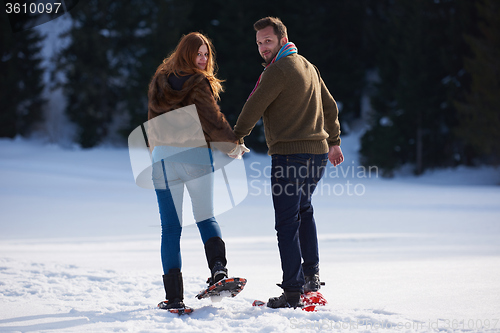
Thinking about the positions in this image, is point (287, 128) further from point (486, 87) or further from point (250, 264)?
point (486, 87)

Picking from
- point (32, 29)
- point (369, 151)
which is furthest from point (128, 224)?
point (32, 29)

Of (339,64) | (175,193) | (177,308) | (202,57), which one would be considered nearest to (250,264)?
(177,308)

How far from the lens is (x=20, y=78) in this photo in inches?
843

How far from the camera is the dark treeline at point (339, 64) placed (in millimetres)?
16641

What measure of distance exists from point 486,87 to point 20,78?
19192 mm

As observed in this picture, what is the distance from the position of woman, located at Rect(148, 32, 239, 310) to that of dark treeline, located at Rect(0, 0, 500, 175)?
14279mm

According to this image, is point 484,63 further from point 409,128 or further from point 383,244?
point 383,244

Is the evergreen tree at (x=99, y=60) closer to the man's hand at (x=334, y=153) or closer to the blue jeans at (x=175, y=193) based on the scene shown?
the man's hand at (x=334, y=153)

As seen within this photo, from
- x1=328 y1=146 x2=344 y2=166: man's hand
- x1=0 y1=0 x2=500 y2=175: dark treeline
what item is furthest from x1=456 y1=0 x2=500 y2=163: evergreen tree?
x1=328 y1=146 x2=344 y2=166: man's hand

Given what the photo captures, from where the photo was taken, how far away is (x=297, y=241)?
288cm

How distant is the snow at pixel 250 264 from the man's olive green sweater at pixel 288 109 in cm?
101

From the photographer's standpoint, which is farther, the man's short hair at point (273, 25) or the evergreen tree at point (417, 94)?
the evergreen tree at point (417, 94)

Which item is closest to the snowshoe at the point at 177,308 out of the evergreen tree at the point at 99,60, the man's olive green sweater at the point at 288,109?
the man's olive green sweater at the point at 288,109

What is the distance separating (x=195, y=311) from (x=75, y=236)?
13.4 ft
